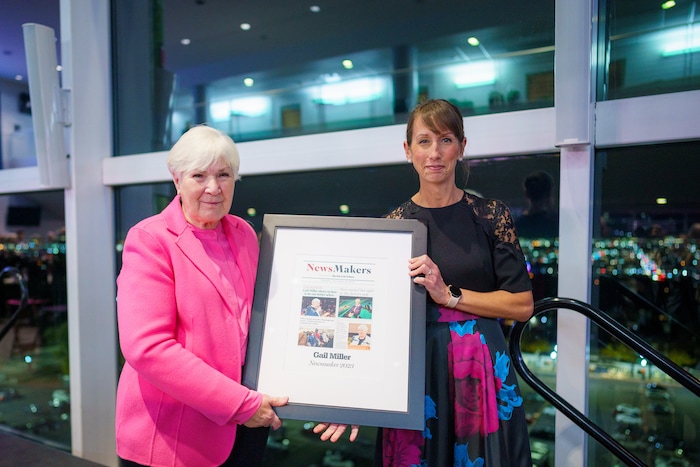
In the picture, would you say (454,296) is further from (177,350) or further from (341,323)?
(177,350)

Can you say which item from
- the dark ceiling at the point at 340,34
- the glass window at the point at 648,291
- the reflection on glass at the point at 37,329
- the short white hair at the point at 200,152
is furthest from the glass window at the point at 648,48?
the reflection on glass at the point at 37,329

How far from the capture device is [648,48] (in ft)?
6.91

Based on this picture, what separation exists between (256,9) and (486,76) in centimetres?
157

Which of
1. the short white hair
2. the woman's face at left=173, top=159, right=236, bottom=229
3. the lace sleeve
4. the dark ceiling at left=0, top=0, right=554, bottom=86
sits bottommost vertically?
the lace sleeve

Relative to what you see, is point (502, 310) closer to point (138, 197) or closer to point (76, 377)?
point (138, 197)

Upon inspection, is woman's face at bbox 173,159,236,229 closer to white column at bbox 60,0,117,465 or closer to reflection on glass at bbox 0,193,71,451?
white column at bbox 60,0,117,465

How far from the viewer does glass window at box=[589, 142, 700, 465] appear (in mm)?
2010

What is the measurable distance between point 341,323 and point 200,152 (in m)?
0.69

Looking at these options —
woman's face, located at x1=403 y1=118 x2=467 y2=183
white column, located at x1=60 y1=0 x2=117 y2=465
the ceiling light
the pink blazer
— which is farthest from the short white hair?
white column, located at x1=60 y1=0 x2=117 y2=465

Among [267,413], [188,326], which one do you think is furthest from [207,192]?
[267,413]

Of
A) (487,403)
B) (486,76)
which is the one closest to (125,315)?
(487,403)

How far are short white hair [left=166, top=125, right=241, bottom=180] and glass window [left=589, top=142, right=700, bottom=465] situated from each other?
153 centimetres

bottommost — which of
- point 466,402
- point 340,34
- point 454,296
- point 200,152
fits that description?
point 466,402

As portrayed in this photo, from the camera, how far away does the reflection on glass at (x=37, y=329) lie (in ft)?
12.8
